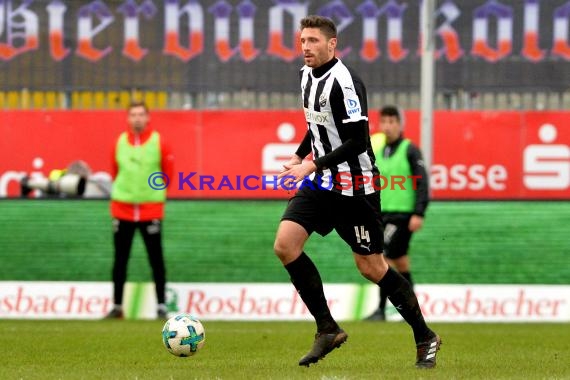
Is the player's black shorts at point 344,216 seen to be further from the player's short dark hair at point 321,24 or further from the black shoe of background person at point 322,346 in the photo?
the player's short dark hair at point 321,24

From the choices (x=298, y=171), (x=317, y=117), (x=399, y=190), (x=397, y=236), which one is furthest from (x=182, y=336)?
(x=399, y=190)

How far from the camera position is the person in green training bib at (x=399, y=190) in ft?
41.1

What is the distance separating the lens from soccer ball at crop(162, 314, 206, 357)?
330 inches

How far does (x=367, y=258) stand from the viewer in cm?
795

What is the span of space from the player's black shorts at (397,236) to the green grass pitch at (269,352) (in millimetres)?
643

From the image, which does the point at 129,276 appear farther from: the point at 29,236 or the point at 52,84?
the point at 52,84

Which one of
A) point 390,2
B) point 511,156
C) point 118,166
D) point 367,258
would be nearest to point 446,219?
point 511,156

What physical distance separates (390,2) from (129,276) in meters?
4.64

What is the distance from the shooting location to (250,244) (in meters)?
15.0

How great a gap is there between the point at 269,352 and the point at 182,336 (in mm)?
1064

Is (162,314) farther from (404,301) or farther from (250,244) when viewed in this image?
(404,301)

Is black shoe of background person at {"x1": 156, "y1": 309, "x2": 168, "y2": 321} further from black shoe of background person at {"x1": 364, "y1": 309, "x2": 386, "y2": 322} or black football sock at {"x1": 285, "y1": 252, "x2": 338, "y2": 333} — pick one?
black football sock at {"x1": 285, "y1": 252, "x2": 338, "y2": 333}

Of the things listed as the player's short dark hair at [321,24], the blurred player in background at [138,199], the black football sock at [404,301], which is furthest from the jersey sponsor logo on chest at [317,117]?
the blurred player in background at [138,199]

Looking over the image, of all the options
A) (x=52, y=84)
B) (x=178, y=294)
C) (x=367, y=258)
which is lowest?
(x=178, y=294)
